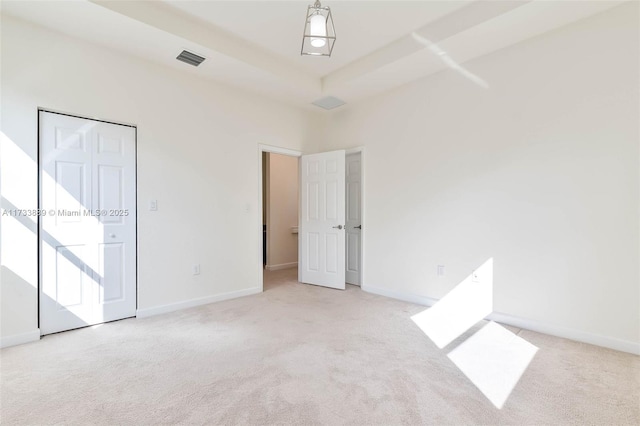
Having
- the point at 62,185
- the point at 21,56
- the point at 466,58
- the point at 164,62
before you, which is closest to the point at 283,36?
the point at 164,62

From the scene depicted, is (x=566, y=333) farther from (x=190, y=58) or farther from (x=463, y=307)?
(x=190, y=58)

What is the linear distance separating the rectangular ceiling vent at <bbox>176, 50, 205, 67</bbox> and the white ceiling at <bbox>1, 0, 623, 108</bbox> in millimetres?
82

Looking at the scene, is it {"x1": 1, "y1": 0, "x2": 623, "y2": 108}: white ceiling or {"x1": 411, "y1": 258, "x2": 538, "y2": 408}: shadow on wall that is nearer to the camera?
{"x1": 411, "y1": 258, "x2": 538, "y2": 408}: shadow on wall

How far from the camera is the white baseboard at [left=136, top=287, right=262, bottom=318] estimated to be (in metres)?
3.23

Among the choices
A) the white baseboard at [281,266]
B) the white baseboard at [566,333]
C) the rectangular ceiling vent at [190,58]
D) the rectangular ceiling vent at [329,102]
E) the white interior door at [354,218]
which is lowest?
the white baseboard at [281,266]

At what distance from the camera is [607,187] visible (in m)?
2.49

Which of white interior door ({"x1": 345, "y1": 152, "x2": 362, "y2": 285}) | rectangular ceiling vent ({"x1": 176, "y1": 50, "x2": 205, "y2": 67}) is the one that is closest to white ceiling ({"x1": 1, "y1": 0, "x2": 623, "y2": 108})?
rectangular ceiling vent ({"x1": 176, "y1": 50, "x2": 205, "y2": 67})

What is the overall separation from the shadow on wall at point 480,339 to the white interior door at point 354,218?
1464 millimetres

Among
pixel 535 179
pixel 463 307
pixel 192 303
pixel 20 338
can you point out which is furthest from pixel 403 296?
pixel 20 338

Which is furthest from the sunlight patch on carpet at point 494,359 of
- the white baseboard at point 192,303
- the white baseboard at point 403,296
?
the white baseboard at point 192,303

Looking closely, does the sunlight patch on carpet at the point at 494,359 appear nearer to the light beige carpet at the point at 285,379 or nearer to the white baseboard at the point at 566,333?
the light beige carpet at the point at 285,379

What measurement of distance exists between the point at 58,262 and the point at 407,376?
3193mm

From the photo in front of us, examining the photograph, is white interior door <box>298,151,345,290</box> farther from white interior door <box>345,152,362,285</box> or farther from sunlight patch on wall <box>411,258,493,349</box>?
sunlight patch on wall <box>411,258,493,349</box>

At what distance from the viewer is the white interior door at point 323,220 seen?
4410 mm
